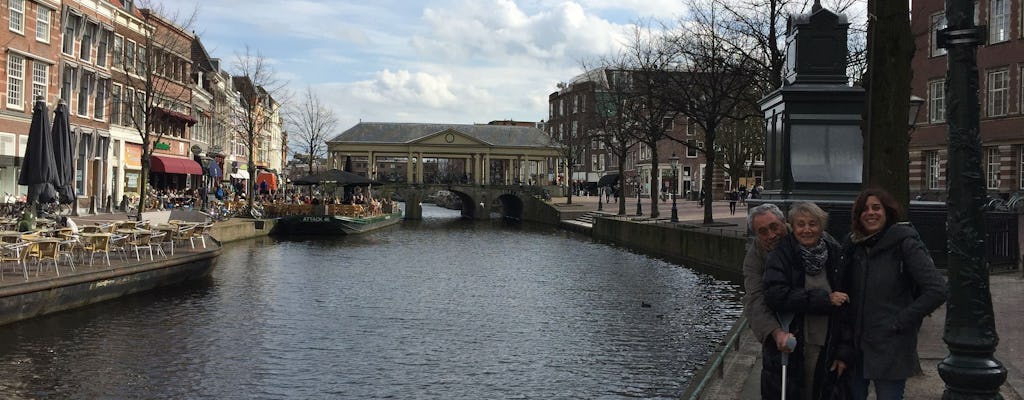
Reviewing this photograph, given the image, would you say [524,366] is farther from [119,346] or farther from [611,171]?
[611,171]

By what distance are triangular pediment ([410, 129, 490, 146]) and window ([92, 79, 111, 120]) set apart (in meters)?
46.6

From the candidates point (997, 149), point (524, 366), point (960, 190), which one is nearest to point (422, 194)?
point (997, 149)

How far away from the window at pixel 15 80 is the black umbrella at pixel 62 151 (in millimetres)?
14355

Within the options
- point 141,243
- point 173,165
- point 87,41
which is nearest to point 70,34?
point 87,41

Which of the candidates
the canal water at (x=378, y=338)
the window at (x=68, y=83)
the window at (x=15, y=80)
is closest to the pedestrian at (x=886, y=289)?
the canal water at (x=378, y=338)

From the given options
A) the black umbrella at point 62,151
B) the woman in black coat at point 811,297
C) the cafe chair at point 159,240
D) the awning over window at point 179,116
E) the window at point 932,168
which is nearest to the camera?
the woman in black coat at point 811,297

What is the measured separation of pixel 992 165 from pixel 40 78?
39252mm

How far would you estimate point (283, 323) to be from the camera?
15039mm

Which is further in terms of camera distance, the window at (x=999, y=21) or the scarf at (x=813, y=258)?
the window at (x=999, y=21)

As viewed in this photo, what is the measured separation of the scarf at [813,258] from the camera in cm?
Result: 504

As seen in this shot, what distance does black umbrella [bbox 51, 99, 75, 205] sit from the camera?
1983 centimetres

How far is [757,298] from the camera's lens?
5.28m

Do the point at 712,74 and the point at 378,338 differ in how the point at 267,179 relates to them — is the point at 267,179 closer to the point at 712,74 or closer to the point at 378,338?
the point at 712,74

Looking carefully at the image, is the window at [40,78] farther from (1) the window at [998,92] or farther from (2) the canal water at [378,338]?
(1) the window at [998,92]
